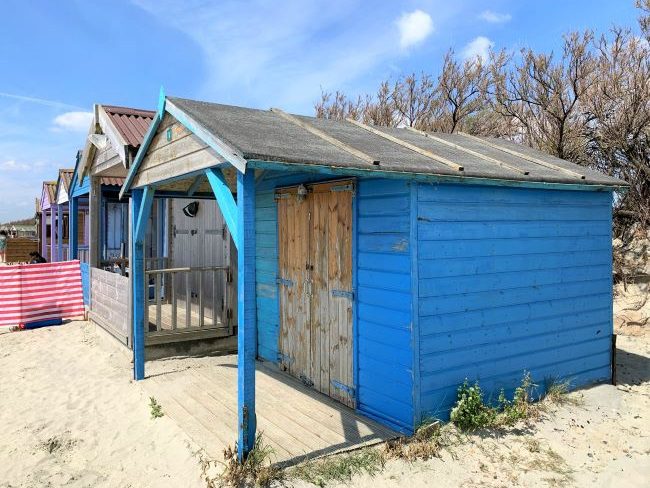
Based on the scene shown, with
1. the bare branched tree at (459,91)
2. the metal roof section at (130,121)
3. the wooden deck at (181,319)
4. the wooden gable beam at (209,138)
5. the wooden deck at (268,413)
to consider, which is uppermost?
the bare branched tree at (459,91)

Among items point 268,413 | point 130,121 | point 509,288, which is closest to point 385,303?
point 509,288

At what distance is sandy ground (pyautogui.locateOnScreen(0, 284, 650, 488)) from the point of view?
4.10 m

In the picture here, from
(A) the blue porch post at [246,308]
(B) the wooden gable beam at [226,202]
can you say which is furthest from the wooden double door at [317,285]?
(A) the blue porch post at [246,308]

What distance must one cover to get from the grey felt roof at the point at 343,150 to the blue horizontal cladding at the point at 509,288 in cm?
22

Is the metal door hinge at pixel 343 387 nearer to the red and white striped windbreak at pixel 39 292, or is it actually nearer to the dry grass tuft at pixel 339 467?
the dry grass tuft at pixel 339 467

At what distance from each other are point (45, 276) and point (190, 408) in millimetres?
7082

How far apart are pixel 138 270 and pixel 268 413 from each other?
114 inches

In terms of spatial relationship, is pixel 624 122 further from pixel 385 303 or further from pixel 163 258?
pixel 163 258

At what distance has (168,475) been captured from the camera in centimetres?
418

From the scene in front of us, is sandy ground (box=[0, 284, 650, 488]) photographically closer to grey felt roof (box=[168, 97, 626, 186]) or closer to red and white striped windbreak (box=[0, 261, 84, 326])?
grey felt roof (box=[168, 97, 626, 186])

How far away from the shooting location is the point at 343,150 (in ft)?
15.1

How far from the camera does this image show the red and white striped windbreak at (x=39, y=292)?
33.3 feet

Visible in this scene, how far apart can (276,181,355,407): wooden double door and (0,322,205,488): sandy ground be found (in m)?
1.78

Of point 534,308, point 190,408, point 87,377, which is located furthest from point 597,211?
point 87,377
